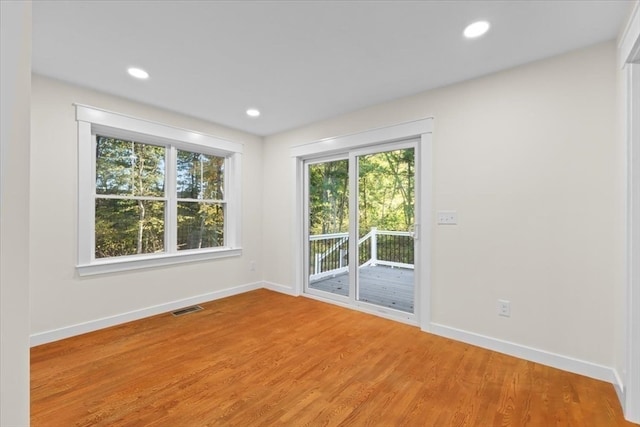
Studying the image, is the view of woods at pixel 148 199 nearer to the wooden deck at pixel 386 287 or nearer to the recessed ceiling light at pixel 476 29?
the wooden deck at pixel 386 287

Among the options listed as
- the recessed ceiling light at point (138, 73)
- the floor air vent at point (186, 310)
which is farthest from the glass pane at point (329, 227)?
the recessed ceiling light at point (138, 73)

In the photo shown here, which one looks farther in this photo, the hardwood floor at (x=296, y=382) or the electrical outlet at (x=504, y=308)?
the electrical outlet at (x=504, y=308)

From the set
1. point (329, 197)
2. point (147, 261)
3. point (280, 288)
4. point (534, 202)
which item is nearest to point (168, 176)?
point (147, 261)

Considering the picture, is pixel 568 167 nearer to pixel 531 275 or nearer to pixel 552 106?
pixel 552 106

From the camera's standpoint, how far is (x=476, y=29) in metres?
2.02

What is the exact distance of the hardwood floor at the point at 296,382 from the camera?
69.1 inches

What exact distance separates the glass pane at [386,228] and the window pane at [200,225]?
2.10 metres

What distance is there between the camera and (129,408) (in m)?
1.83

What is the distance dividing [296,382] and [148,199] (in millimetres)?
2739

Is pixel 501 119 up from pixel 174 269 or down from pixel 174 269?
up

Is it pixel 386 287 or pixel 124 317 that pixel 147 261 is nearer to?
pixel 124 317

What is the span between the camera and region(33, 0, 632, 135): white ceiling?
182cm

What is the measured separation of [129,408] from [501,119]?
356 centimetres

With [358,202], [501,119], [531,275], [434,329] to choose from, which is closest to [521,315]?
[531,275]
